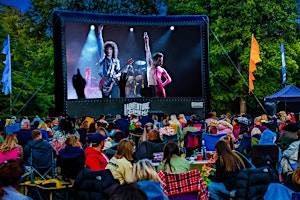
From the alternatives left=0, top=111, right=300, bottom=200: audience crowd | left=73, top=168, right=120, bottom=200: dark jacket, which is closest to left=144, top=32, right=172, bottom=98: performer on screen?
left=0, top=111, right=300, bottom=200: audience crowd

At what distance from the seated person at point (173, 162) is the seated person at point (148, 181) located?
1.07 meters

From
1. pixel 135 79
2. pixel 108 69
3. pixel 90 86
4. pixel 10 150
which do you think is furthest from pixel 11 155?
pixel 135 79

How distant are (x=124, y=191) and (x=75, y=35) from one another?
758 inches

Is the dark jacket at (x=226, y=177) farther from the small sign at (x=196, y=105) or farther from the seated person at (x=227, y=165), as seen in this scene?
the small sign at (x=196, y=105)

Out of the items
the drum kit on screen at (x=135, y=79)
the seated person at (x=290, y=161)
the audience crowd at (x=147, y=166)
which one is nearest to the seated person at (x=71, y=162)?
the audience crowd at (x=147, y=166)

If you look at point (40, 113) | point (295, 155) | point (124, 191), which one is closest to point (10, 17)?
point (40, 113)

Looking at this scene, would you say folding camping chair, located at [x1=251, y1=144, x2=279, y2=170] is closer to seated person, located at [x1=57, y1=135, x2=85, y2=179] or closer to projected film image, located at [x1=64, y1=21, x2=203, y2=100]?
seated person, located at [x1=57, y1=135, x2=85, y2=179]

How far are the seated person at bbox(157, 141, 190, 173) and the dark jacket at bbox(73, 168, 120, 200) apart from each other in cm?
71

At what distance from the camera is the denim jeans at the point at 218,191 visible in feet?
20.5

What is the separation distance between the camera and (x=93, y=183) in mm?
5512

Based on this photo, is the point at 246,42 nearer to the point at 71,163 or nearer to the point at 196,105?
the point at 196,105

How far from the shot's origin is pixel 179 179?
5.48m

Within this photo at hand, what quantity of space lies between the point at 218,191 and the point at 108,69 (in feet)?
51.5

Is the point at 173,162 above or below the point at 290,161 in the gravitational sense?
above
